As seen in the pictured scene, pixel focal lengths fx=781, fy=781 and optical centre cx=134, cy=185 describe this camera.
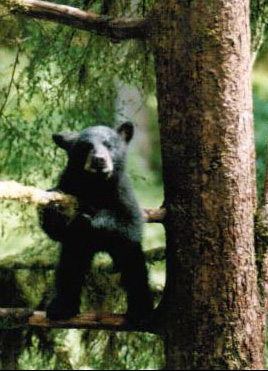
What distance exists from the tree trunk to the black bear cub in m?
0.36

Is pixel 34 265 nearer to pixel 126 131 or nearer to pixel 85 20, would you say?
pixel 126 131

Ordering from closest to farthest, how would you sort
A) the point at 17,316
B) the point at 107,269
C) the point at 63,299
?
the point at 17,316, the point at 63,299, the point at 107,269

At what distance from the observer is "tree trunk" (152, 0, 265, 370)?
10.3 feet

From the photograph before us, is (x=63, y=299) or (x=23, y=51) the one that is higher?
(x=23, y=51)

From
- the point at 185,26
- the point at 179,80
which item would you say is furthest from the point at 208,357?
the point at 185,26

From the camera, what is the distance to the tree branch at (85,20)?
134 inches

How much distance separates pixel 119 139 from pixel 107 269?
90cm

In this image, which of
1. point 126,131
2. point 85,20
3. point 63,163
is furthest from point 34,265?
point 85,20

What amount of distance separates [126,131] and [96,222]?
27.1 inches

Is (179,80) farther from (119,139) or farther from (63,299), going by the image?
(63,299)

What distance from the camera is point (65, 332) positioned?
4.84m

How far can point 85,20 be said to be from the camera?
344 cm

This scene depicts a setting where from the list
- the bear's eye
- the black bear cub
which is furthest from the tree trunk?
the bear's eye

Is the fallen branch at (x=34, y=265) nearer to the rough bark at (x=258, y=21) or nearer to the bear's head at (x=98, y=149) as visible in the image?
the bear's head at (x=98, y=149)
